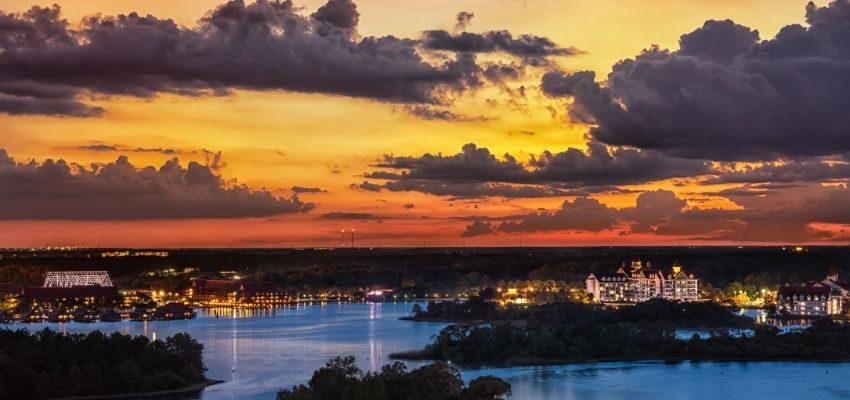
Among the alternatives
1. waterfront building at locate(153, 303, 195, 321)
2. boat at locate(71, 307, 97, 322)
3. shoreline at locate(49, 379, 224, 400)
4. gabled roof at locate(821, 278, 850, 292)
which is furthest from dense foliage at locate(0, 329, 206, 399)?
gabled roof at locate(821, 278, 850, 292)

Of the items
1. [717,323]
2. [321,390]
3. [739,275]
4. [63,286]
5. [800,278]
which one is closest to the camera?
[321,390]

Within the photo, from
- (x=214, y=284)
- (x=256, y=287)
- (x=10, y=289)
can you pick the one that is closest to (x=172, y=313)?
(x=256, y=287)

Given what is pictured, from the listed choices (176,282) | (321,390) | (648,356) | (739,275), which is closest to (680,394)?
(648,356)

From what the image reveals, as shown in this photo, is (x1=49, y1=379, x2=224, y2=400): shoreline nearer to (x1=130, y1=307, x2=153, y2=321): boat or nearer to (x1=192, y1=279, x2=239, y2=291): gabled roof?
(x1=130, y1=307, x2=153, y2=321): boat

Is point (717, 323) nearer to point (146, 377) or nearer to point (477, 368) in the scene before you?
point (477, 368)

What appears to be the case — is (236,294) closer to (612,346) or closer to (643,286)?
(643,286)

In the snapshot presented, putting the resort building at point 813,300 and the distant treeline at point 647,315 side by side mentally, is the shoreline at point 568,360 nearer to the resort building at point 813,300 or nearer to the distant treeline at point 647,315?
the distant treeline at point 647,315

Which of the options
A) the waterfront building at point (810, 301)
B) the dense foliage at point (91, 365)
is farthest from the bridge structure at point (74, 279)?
the dense foliage at point (91, 365)
